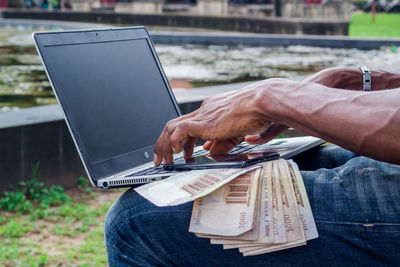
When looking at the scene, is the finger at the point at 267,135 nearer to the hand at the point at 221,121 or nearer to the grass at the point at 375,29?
the hand at the point at 221,121

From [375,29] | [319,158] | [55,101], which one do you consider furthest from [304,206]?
[375,29]

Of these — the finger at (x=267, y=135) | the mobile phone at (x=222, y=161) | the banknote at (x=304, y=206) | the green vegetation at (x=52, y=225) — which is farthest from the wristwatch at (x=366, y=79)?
the green vegetation at (x=52, y=225)

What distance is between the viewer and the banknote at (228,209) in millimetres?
1205

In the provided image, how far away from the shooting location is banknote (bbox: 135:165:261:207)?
1.20 meters

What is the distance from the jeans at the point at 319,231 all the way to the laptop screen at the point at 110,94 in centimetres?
33

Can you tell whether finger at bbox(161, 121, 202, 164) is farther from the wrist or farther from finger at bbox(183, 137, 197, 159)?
the wrist

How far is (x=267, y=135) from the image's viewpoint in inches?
64.0

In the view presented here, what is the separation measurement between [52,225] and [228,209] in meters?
2.08

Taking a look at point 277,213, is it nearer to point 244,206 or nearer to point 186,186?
point 244,206

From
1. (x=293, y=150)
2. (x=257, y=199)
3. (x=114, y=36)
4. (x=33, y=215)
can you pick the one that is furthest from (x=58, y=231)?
(x=257, y=199)

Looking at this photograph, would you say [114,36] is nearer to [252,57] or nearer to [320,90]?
[320,90]

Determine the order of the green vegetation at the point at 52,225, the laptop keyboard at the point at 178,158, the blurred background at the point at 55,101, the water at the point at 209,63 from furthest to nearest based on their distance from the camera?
the water at the point at 209,63 < the blurred background at the point at 55,101 < the green vegetation at the point at 52,225 < the laptop keyboard at the point at 178,158

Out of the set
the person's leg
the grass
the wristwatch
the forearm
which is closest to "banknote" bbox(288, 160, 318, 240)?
the forearm

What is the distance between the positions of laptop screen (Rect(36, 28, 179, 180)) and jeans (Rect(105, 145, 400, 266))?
33 cm
